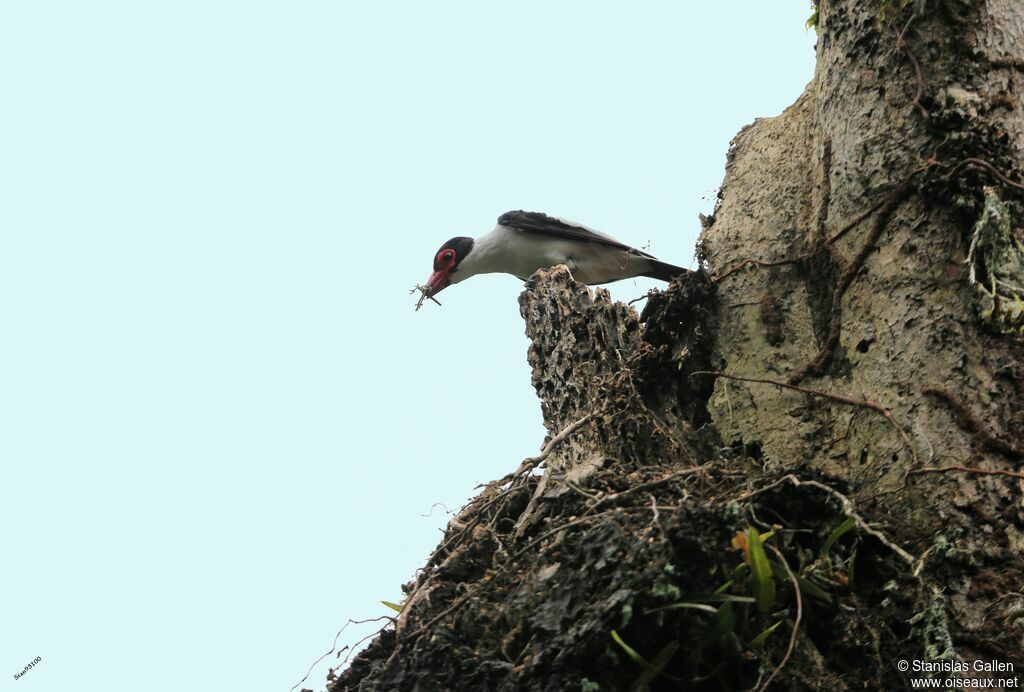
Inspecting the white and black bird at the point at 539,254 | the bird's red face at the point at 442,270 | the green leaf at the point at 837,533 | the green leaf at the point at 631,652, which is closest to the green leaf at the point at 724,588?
the green leaf at the point at 631,652

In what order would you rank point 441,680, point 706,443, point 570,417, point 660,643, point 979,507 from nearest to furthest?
point 660,643 < point 441,680 < point 979,507 < point 706,443 < point 570,417

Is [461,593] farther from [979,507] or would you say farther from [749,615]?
[979,507]

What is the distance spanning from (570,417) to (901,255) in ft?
5.02

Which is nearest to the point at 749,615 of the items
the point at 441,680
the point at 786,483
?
the point at 786,483

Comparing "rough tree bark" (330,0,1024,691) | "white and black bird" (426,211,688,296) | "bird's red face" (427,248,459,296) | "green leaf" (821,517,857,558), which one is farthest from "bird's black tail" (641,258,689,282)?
"green leaf" (821,517,857,558)

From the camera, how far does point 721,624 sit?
115 inches

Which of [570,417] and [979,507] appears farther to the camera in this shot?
[570,417]

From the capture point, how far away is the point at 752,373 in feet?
14.5

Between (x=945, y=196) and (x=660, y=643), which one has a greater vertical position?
(x=945, y=196)

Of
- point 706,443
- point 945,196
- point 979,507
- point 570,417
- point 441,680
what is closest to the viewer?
point 441,680

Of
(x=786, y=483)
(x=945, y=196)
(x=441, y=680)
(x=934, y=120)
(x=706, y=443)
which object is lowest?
(x=441, y=680)

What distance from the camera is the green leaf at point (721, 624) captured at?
9.53 feet

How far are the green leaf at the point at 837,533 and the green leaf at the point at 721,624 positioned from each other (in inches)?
19.6

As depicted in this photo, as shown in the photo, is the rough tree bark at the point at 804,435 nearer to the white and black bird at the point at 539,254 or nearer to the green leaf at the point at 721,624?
the green leaf at the point at 721,624
